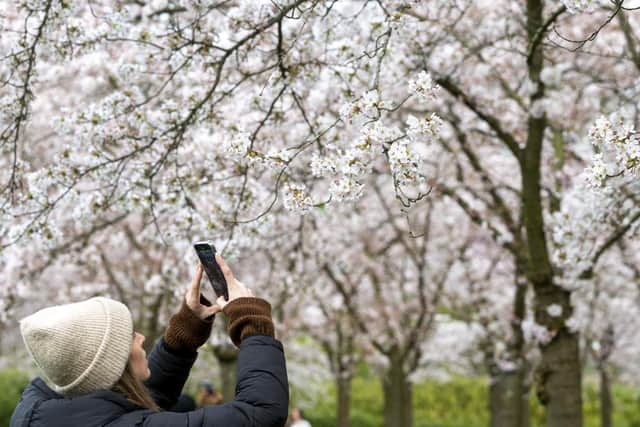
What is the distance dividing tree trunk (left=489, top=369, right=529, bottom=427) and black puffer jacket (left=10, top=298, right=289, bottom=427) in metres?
8.25

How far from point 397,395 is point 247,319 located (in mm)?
9651

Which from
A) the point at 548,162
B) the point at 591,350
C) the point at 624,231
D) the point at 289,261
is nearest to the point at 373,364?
the point at 591,350

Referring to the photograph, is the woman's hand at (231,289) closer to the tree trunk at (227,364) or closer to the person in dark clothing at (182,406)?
the person in dark clothing at (182,406)

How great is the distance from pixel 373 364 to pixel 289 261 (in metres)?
5.38

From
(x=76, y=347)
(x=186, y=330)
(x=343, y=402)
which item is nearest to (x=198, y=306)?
(x=186, y=330)

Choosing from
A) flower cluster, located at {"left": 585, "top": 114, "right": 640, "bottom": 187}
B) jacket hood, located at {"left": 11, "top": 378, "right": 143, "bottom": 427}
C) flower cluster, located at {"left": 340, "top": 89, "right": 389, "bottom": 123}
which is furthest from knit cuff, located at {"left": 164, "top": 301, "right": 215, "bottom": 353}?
flower cluster, located at {"left": 585, "top": 114, "right": 640, "bottom": 187}

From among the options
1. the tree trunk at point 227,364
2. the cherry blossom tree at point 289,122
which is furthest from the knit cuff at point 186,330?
the tree trunk at point 227,364

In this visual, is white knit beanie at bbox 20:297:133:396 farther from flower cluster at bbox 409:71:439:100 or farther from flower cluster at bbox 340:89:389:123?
flower cluster at bbox 409:71:439:100

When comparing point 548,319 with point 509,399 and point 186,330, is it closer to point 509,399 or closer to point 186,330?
point 186,330

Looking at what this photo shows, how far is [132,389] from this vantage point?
178 centimetres

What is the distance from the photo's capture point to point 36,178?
3.76 metres

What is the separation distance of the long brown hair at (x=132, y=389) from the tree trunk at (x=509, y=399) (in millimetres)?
8278

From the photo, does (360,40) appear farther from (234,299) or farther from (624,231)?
(234,299)

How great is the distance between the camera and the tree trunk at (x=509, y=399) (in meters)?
9.45
